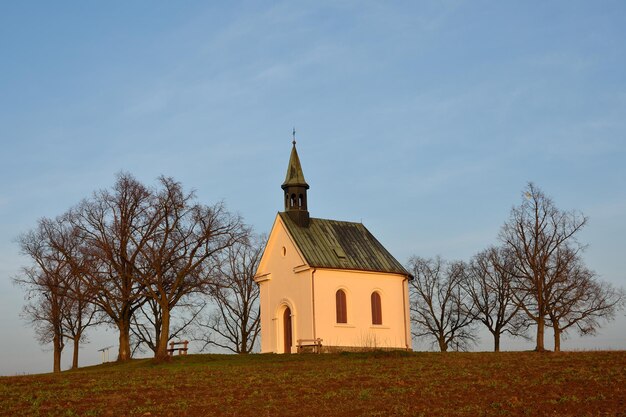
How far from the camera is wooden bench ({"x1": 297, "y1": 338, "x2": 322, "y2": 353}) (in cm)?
4122

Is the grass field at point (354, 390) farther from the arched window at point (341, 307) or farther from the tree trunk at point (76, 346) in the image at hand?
the tree trunk at point (76, 346)

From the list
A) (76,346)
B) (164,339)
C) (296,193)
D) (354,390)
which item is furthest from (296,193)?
(354,390)

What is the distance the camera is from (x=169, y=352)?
140 feet

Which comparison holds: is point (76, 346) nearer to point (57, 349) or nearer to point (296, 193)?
point (57, 349)

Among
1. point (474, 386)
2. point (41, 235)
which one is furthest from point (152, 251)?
point (474, 386)

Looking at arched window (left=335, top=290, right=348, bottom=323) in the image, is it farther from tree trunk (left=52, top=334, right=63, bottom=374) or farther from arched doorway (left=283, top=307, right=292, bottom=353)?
tree trunk (left=52, top=334, right=63, bottom=374)

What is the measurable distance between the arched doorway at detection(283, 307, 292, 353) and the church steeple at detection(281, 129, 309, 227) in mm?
5472

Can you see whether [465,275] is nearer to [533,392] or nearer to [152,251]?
[152,251]

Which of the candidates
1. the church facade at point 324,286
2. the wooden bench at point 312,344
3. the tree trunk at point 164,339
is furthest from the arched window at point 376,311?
the tree trunk at point 164,339

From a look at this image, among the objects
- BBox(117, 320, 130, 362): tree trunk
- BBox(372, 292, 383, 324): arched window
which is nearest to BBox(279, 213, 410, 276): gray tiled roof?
BBox(372, 292, 383, 324): arched window

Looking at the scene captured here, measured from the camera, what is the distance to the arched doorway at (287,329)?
44.7 m

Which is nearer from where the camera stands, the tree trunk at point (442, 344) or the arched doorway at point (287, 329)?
the arched doorway at point (287, 329)

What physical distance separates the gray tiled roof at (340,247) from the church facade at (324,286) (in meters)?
0.07

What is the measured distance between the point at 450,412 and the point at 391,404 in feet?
6.28
